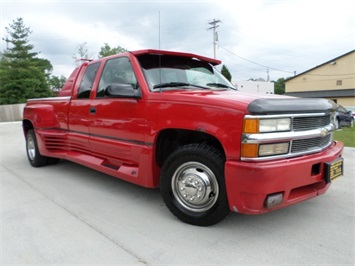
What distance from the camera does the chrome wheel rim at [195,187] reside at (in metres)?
2.79

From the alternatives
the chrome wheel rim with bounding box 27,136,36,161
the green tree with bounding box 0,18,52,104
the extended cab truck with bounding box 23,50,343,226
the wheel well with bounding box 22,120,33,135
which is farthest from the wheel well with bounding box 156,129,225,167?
the green tree with bounding box 0,18,52,104

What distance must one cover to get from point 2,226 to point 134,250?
153 centimetres

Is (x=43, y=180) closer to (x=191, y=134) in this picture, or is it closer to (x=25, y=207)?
(x=25, y=207)

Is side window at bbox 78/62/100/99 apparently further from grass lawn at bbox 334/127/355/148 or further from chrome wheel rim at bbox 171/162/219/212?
grass lawn at bbox 334/127/355/148

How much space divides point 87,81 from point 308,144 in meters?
3.20

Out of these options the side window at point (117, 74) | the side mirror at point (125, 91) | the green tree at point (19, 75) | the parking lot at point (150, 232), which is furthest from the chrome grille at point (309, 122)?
the green tree at point (19, 75)

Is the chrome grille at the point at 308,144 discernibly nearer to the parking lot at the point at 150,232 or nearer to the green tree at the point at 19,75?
the parking lot at the point at 150,232

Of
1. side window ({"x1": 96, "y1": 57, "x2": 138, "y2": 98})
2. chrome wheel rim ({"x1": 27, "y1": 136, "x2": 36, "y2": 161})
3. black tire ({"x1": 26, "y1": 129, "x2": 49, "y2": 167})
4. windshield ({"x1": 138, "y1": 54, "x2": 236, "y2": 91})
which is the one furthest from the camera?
chrome wheel rim ({"x1": 27, "y1": 136, "x2": 36, "y2": 161})

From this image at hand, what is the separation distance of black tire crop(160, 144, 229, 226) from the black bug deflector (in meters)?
0.58

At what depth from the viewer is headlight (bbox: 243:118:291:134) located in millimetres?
2373

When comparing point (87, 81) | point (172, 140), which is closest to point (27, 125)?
point (87, 81)

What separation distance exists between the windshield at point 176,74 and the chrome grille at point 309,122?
1.30 meters

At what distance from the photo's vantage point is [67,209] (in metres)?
3.41

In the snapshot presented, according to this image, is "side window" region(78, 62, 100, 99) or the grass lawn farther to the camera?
the grass lawn
